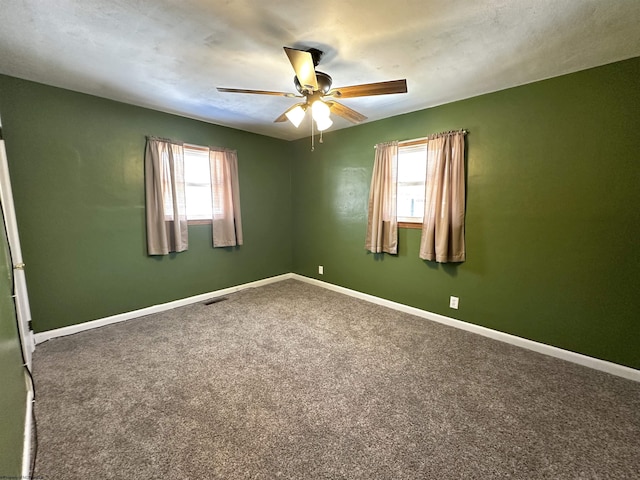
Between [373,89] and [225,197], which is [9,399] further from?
[225,197]

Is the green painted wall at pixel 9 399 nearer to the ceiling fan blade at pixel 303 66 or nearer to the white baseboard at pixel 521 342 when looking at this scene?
the ceiling fan blade at pixel 303 66

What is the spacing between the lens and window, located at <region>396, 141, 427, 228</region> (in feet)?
10.4

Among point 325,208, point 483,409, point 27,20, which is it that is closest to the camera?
point 27,20

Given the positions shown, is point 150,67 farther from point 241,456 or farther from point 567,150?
point 567,150

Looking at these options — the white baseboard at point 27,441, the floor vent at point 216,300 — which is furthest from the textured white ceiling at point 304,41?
the floor vent at point 216,300

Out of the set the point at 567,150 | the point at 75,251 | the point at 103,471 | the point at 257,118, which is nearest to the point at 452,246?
the point at 567,150

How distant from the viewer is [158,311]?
130 inches

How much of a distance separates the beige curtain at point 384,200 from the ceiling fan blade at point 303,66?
168cm

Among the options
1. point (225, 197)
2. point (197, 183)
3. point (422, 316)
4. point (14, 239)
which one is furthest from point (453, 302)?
point (14, 239)

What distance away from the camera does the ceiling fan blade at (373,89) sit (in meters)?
1.75

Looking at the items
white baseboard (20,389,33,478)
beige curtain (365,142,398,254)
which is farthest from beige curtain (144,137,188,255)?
beige curtain (365,142,398,254)

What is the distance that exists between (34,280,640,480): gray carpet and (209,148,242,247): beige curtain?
4.75ft

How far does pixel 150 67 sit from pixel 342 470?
309 cm

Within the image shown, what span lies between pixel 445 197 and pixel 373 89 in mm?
1527
